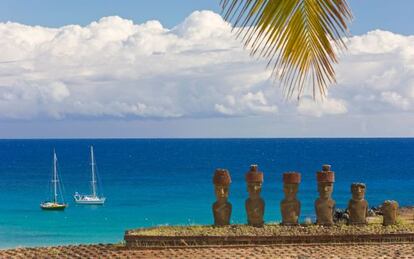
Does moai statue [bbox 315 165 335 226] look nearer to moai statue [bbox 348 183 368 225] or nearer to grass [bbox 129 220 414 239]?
grass [bbox 129 220 414 239]

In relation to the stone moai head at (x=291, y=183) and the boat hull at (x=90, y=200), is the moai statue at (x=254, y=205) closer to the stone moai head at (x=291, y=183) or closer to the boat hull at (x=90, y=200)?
the stone moai head at (x=291, y=183)

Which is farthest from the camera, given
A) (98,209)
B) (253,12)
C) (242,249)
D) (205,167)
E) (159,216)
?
(205,167)

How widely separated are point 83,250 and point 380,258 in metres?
6.11

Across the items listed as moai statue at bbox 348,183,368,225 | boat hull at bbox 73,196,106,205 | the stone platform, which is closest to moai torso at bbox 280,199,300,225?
the stone platform

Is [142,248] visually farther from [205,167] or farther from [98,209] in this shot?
[205,167]

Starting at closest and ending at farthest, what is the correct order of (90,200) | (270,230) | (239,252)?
(239,252) → (270,230) → (90,200)

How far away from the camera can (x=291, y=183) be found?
19719 mm

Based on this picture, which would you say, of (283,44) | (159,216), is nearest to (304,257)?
(283,44)

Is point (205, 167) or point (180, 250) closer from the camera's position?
point (180, 250)

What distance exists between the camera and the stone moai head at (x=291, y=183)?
64.5 ft

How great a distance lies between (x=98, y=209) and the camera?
6275 centimetres

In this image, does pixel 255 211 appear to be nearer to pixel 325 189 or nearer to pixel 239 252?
pixel 325 189

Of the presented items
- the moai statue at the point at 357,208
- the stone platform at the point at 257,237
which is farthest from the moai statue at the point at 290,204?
the moai statue at the point at 357,208

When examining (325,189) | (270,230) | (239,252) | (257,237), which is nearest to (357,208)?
(325,189)
